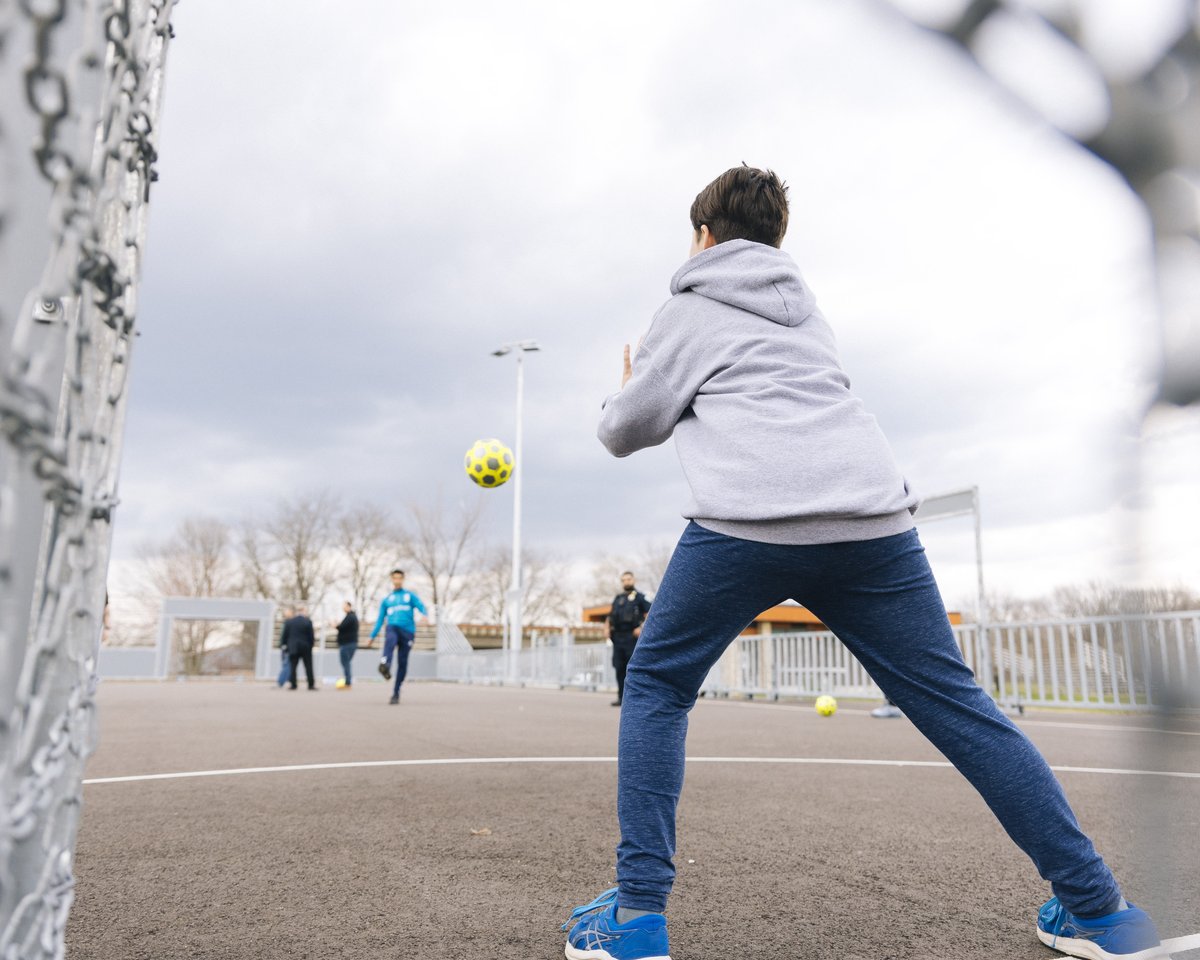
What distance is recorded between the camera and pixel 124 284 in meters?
1.25

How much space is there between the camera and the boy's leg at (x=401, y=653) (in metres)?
13.4

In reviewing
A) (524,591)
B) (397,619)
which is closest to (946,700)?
(397,619)

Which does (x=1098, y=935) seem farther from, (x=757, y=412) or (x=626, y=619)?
(x=626, y=619)

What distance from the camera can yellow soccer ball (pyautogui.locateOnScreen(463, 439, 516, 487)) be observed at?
649 inches

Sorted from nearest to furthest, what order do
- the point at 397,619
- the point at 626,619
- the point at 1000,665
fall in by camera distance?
the point at 1000,665
the point at 626,619
the point at 397,619

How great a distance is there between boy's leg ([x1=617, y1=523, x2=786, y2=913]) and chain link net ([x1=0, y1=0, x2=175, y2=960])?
1189 mm

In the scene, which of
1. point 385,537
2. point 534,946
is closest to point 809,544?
point 534,946

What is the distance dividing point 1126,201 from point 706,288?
5.59ft

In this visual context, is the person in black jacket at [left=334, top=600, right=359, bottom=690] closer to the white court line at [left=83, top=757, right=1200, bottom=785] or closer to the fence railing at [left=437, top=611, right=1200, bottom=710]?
the fence railing at [left=437, top=611, right=1200, bottom=710]

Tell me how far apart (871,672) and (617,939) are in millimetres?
828

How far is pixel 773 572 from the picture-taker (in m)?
2.04

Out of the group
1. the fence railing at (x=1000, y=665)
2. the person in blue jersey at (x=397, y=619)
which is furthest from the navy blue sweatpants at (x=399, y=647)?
the fence railing at (x=1000, y=665)

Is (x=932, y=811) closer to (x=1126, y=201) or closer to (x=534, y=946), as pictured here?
(x=534, y=946)

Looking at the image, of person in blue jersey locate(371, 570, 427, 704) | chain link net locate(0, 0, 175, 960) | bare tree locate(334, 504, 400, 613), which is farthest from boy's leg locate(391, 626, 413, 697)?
bare tree locate(334, 504, 400, 613)
